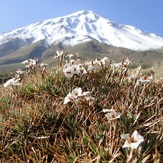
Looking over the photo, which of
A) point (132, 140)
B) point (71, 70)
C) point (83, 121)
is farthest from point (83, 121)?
point (132, 140)

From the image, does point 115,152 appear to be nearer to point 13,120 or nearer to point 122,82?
point 13,120

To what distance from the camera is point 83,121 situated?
140 inches

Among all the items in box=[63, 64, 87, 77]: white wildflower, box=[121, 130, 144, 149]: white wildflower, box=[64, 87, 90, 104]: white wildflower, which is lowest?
box=[121, 130, 144, 149]: white wildflower

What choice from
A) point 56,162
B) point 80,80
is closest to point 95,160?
point 56,162

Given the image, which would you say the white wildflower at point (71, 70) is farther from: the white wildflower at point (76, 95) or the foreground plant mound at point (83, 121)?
the white wildflower at point (76, 95)

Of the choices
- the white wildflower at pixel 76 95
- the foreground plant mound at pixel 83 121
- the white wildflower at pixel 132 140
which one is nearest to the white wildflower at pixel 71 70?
the foreground plant mound at pixel 83 121

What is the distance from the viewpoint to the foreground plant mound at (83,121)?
2.87m

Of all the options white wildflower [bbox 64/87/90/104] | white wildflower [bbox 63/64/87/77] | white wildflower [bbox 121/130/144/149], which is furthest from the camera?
white wildflower [bbox 63/64/87/77]

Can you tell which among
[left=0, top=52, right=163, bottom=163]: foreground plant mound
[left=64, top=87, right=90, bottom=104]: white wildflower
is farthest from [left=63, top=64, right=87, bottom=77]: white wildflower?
[left=64, top=87, right=90, bottom=104]: white wildflower

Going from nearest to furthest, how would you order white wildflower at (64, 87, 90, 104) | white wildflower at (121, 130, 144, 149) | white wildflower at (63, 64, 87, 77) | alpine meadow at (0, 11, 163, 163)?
1. white wildflower at (121, 130, 144, 149)
2. alpine meadow at (0, 11, 163, 163)
3. white wildflower at (64, 87, 90, 104)
4. white wildflower at (63, 64, 87, 77)

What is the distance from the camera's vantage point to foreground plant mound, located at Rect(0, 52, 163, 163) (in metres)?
2.87

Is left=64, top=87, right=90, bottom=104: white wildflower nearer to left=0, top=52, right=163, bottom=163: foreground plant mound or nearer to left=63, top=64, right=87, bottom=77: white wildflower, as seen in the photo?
left=0, top=52, right=163, bottom=163: foreground plant mound

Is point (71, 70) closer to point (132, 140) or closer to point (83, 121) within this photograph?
point (83, 121)

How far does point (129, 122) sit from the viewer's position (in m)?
3.16
